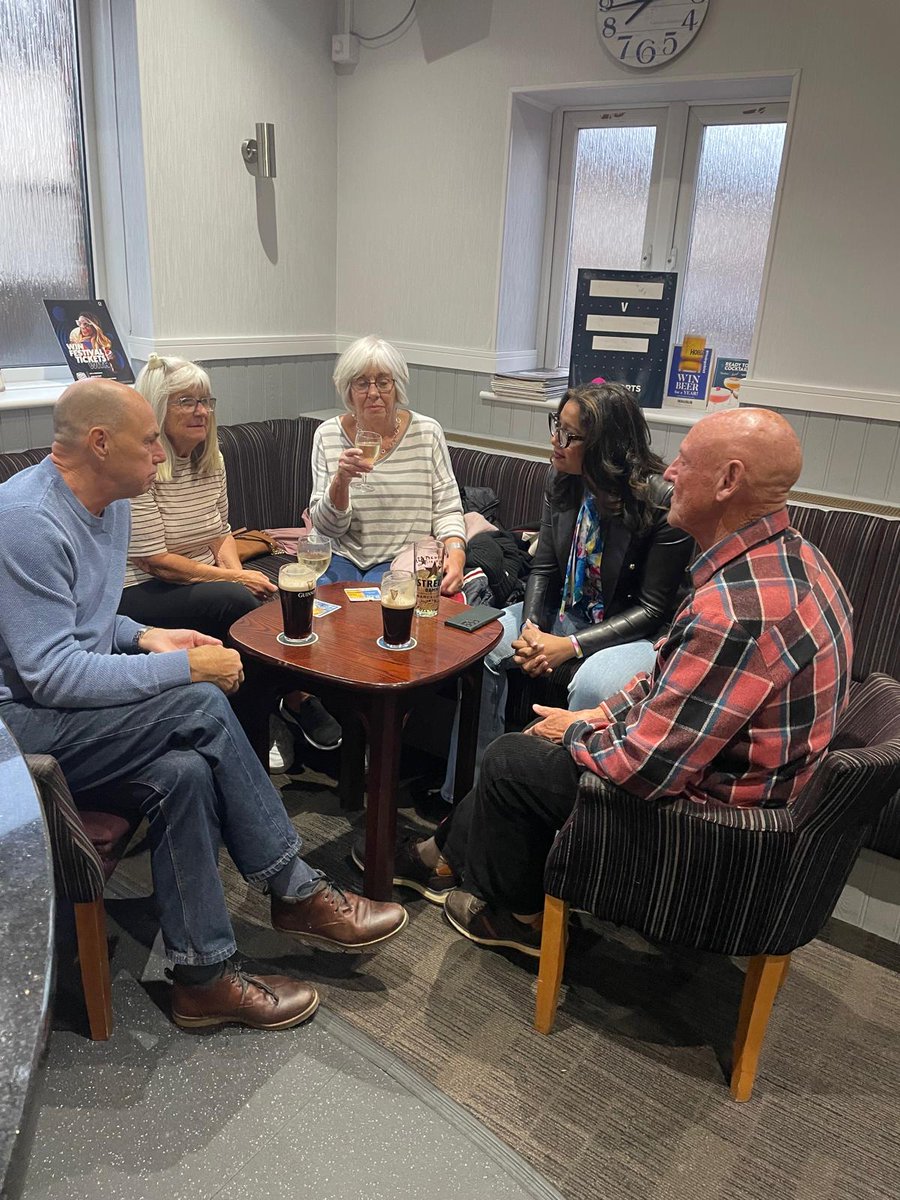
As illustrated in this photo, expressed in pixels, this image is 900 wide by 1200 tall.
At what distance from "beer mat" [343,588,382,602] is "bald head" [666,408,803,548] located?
1024mm

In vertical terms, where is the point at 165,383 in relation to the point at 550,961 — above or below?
above

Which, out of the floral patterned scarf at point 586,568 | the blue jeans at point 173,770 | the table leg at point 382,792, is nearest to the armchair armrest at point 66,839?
the blue jeans at point 173,770

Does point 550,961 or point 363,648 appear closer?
point 550,961

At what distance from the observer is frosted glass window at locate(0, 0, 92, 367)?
10.8ft

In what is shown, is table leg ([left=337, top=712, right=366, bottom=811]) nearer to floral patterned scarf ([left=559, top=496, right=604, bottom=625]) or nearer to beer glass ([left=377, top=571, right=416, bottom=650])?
beer glass ([left=377, top=571, right=416, bottom=650])

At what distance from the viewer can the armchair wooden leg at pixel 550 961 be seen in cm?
182

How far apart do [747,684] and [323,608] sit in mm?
1215

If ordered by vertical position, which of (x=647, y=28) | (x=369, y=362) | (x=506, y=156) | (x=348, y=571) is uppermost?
(x=647, y=28)

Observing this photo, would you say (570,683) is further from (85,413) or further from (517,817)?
(85,413)

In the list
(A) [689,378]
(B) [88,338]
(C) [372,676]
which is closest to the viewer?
(C) [372,676]

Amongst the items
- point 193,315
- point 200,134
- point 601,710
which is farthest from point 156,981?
point 200,134

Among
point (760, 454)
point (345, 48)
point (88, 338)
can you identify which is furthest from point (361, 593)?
point (345, 48)

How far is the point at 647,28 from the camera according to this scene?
3.29m

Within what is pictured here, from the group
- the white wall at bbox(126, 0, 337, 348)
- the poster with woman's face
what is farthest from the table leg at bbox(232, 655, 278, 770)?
the white wall at bbox(126, 0, 337, 348)
